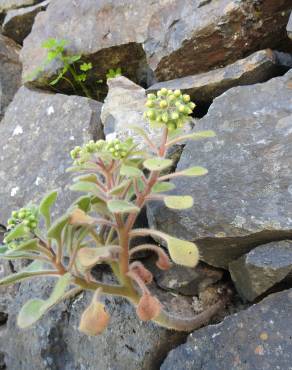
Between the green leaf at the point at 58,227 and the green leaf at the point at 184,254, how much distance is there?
1.54 ft

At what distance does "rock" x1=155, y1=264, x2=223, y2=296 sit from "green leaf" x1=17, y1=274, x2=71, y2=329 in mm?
783

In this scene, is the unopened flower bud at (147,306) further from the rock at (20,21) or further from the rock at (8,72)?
the rock at (20,21)

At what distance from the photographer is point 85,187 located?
1929mm

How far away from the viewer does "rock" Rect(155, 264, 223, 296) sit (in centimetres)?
247

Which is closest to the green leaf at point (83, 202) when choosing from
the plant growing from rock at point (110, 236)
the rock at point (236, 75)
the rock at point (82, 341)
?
the plant growing from rock at point (110, 236)

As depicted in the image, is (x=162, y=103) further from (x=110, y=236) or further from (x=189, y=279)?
(x=189, y=279)

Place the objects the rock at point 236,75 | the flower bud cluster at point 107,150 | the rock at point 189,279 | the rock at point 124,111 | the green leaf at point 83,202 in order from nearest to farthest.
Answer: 1. the flower bud cluster at point 107,150
2. the green leaf at point 83,202
3. the rock at point 189,279
4. the rock at point 236,75
5. the rock at point 124,111

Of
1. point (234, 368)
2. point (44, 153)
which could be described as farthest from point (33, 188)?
point (234, 368)

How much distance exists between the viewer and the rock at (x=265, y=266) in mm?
2055

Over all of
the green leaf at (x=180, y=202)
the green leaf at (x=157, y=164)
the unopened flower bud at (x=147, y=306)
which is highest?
the green leaf at (x=157, y=164)

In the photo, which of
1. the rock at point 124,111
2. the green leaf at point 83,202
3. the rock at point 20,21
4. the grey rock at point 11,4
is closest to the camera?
the green leaf at point 83,202

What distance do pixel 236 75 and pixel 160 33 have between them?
0.77m

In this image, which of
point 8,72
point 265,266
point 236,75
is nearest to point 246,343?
point 265,266

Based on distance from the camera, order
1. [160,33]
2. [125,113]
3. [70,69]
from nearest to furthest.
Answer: [125,113] → [160,33] → [70,69]
